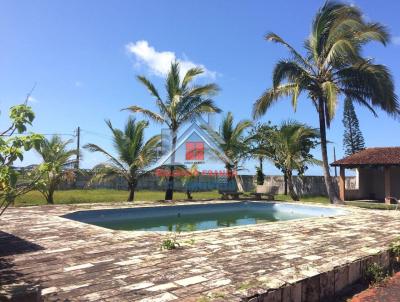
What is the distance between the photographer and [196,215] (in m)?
15.0

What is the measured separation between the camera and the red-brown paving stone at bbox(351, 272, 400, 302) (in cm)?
512

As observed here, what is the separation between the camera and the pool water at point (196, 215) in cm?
1198

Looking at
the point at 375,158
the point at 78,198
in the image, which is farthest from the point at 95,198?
the point at 375,158

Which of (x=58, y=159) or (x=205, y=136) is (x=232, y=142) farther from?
(x=58, y=159)

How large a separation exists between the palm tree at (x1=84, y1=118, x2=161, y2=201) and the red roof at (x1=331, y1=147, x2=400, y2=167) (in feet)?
38.4

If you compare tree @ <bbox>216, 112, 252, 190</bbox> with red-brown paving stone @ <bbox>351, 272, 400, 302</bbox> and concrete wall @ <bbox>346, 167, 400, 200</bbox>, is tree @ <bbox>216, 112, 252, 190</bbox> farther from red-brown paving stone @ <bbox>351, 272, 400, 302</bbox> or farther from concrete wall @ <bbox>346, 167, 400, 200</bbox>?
red-brown paving stone @ <bbox>351, 272, 400, 302</bbox>

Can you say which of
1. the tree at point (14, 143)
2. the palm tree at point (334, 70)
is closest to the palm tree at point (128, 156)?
the palm tree at point (334, 70)

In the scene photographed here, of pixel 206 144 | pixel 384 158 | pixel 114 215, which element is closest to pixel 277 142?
pixel 206 144

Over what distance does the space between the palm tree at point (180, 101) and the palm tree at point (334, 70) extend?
3111 mm

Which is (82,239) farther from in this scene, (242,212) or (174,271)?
(242,212)

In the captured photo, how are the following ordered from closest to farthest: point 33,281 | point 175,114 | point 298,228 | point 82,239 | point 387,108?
point 33,281 < point 82,239 < point 298,228 < point 387,108 < point 175,114

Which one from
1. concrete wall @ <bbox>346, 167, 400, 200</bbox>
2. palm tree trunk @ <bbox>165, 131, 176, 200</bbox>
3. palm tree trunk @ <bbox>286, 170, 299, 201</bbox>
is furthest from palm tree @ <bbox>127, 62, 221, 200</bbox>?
concrete wall @ <bbox>346, 167, 400, 200</bbox>

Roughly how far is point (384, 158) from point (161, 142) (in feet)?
40.5

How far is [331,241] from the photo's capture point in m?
7.38
